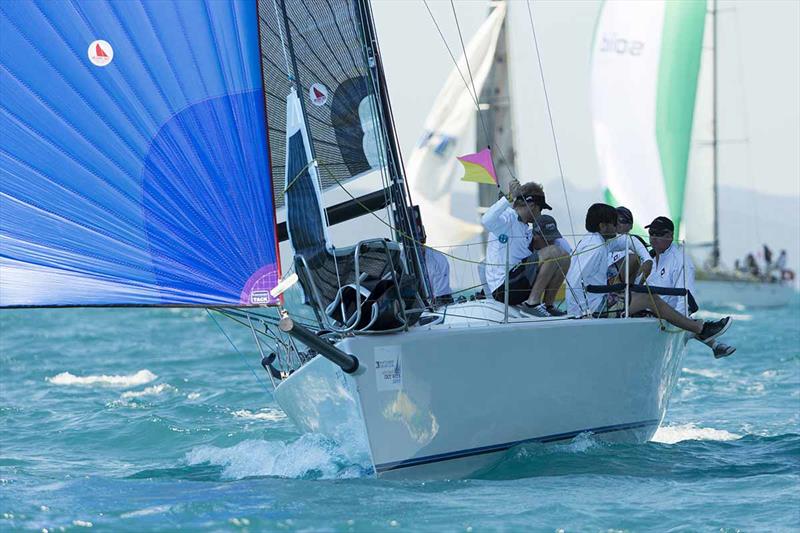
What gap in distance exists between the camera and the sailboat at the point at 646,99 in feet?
67.1

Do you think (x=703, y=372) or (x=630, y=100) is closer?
(x=703, y=372)

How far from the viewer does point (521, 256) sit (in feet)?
26.1

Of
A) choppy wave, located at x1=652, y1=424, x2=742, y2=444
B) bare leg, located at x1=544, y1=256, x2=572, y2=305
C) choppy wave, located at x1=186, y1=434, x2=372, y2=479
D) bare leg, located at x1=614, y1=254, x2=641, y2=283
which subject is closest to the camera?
choppy wave, located at x1=186, y1=434, x2=372, y2=479

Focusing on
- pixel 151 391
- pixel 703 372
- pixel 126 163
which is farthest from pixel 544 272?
pixel 703 372

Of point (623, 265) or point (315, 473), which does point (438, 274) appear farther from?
point (315, 473)

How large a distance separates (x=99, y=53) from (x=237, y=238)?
1.10 meters

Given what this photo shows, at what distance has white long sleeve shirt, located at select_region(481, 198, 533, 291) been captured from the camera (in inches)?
300

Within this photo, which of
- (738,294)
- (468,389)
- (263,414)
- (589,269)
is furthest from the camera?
(738,294)

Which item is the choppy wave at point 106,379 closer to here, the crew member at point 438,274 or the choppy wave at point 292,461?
the choppy wave at point 292,461

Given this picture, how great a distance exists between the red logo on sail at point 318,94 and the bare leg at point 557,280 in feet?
5.51

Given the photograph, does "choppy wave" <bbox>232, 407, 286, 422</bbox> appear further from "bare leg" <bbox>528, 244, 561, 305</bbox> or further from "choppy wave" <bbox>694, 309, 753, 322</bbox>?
"choppy wave" <bbox>694, 309, 753, 322</bbox>

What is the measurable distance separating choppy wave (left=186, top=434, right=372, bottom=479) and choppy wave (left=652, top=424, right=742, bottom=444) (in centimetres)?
281

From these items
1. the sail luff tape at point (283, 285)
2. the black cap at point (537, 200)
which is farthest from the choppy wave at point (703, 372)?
the sail luff tape at point (283, 285)

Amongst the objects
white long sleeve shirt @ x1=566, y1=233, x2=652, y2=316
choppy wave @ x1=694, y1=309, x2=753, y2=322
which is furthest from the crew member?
choppy wave @ x1=694, y1=309, x2=753, y2=322
